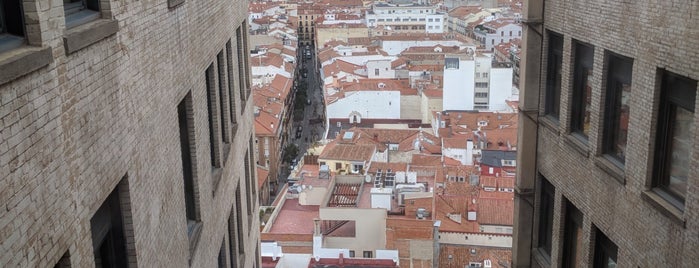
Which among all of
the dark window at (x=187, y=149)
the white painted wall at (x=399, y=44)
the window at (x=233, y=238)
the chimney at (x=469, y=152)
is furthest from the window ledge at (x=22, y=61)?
the white painted wall at (x=399, y=44)

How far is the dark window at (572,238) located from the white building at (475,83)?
57.7 metres

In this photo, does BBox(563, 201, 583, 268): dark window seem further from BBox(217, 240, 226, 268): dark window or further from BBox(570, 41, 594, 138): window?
BBox(217, 240, 226, 268): dark window

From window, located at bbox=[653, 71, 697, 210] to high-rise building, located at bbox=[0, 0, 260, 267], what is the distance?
5.26 m

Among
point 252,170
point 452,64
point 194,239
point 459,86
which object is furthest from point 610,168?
point 452,64

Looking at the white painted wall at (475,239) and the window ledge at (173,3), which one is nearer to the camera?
the window ledge at (173,3)

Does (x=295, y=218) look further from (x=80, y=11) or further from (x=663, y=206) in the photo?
(x=80, y=11)

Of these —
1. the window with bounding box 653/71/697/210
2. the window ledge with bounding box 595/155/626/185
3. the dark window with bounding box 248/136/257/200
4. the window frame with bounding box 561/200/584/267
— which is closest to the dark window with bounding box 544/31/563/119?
the window frame with bounding box 561/200/584/267

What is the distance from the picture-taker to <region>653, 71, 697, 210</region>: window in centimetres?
763

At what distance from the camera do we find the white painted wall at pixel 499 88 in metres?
70.8

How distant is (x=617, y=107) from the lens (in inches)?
372

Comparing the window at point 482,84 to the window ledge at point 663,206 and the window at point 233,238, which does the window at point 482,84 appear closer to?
the window at point 233,238

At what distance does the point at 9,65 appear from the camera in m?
4.14

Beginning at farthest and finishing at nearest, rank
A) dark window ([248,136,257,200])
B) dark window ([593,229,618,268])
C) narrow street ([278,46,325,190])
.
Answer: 1. narrow street ([278,46,325,190])
2. dark window ([248,136,257,200])
3. dark window ([593,229,618,268])

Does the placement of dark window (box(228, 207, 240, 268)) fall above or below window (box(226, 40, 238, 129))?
below
